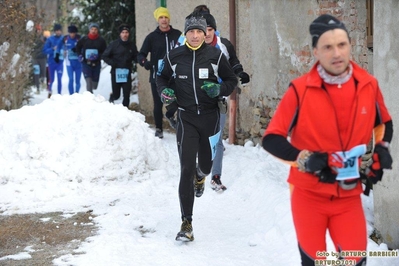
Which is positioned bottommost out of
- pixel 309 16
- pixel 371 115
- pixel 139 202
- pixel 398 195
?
pixel 139 202

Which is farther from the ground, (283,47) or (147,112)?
(283,47)

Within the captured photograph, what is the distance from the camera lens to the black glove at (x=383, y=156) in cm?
421

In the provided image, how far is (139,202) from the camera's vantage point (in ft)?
28.8

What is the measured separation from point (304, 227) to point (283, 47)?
648 cm

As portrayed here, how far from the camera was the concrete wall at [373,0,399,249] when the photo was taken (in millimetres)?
6160

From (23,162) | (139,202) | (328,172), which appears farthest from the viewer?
(23,162)

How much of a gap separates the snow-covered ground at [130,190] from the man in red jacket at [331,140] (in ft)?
6.44

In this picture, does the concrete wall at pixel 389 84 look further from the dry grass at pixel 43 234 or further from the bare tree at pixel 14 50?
the bare tree at pixel 14 50

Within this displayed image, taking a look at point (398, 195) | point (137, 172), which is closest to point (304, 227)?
point (398, 195)

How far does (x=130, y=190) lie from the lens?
9.37 m

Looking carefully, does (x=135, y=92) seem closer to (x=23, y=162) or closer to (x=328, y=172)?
(x=23, y=162)

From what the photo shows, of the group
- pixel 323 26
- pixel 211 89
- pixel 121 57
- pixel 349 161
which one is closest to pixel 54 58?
pixel 121 57

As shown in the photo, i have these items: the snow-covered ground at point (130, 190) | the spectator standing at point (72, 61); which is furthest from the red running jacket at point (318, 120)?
the spectator standing at point (72, 61)

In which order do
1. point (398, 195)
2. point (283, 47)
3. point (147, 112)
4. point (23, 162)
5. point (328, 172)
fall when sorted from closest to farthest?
point (328, 172)
point (398, 195)
point (23, 162)
point (283, 47)
point (147, 112)
